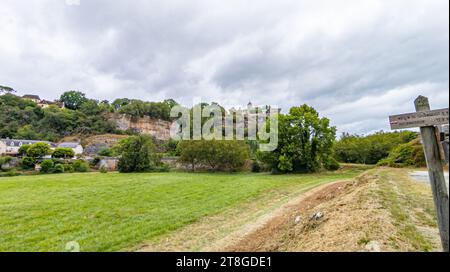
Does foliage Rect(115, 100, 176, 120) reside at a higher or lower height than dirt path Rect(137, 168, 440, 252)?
higher

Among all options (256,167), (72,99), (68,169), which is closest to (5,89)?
(72,99)

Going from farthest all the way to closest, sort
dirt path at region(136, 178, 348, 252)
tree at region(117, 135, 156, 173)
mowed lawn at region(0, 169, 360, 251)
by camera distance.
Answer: tree at region(117, 135, 156, 173) → mowed lawn at region(0, 169, 360, 251) → dirt path at region(136, 178, 348, 252)

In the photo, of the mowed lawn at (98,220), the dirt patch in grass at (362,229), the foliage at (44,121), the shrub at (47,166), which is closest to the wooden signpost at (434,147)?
the dirt patch in grass at (362,229)

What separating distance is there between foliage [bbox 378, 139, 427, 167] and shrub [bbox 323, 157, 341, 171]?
6794 millimetres

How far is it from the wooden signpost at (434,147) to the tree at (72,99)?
103824 millimetres

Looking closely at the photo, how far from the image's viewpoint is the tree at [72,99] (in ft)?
286

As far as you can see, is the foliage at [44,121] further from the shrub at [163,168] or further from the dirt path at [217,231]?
the dirt path at [217,231]

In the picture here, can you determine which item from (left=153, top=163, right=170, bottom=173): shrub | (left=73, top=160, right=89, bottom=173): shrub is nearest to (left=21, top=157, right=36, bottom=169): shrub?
(left=73, top=160, right=89, bottom=173): shrub

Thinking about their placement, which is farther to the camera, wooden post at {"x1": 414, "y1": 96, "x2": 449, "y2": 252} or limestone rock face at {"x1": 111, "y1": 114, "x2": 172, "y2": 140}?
limestone rock face at {"x1": 111, "y1": 114, "x2": 172, "y2": 140}

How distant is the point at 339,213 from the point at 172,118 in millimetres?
76101

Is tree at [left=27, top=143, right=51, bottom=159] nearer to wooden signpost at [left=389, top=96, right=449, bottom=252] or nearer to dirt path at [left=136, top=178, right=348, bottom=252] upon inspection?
dirt path at [left=136, top=178, right=348, bottom=252]

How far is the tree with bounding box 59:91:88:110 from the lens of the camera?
3438 inches

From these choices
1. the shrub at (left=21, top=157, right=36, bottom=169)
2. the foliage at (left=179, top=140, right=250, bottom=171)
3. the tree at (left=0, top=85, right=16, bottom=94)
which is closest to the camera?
the foliage at (left=179, top=140, right=250, bottom=171)
